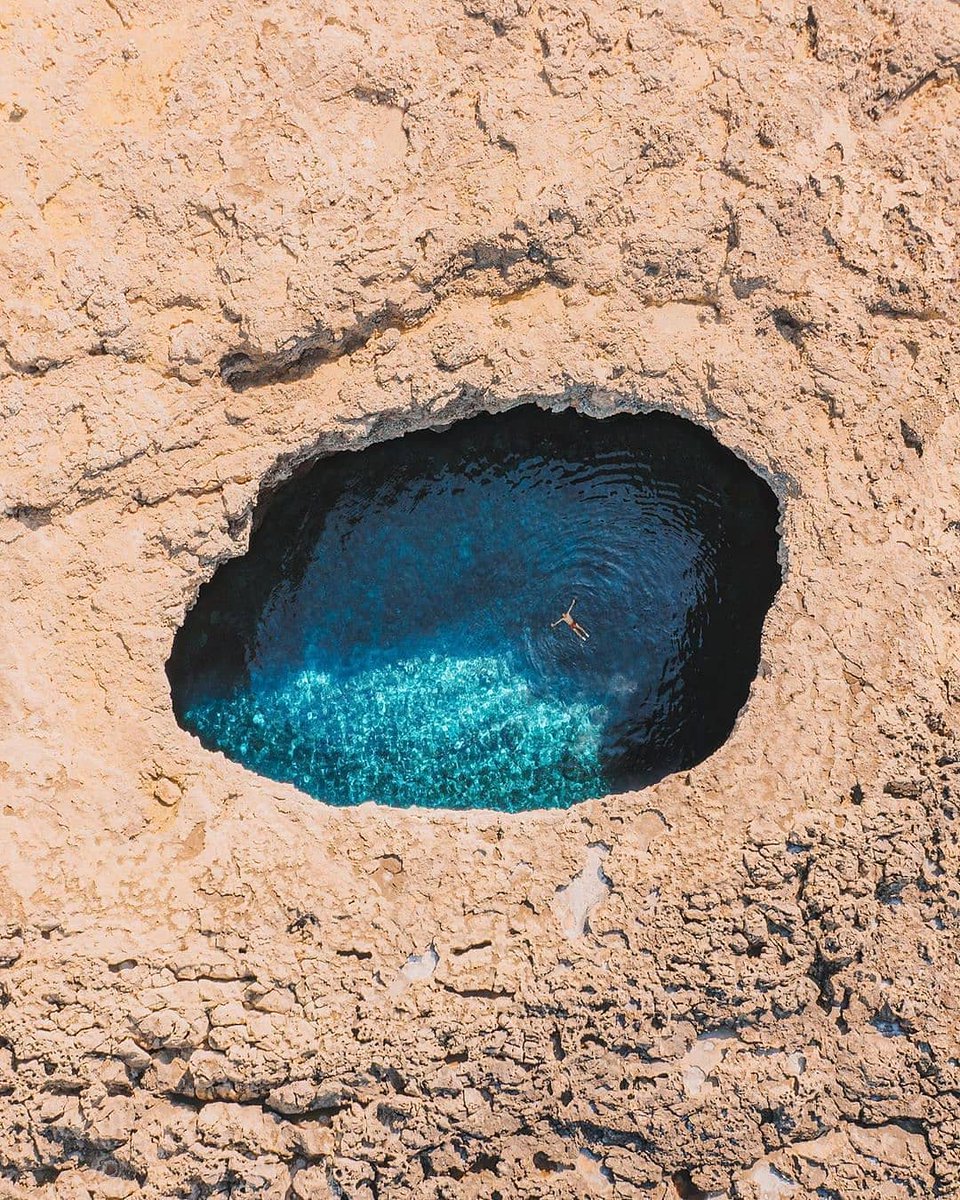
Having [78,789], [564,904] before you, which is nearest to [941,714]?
[564,904]

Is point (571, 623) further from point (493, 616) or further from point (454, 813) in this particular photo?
point (454, 813)

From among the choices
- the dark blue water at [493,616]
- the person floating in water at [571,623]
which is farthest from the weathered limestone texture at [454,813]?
the person floating in water at [571,623]

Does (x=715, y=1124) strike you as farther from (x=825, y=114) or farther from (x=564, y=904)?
(x=825, y=114)

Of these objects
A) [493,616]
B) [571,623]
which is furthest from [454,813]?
[571,623]

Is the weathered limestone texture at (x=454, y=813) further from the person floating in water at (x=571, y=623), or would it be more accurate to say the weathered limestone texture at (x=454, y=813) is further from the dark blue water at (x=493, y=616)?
the person floating in water at (x=571, y=623)

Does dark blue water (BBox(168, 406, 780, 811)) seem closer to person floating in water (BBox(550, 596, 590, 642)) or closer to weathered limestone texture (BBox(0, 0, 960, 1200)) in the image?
person floating in water (BBox(550, 596, 590, 642))

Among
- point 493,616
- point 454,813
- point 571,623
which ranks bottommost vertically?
point 454,813

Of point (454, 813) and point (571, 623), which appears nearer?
point (454, 813)
